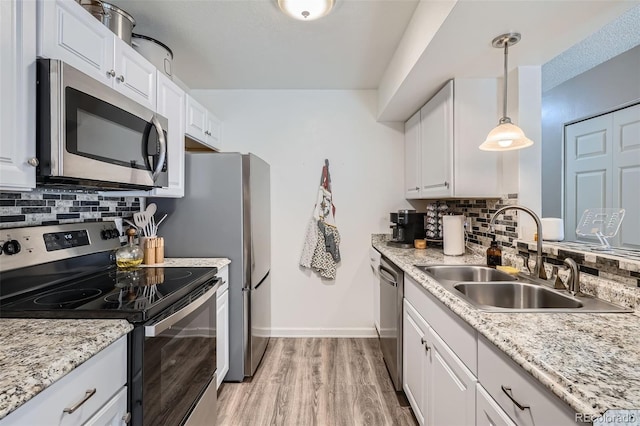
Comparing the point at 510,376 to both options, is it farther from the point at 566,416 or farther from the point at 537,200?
the point at 537,200

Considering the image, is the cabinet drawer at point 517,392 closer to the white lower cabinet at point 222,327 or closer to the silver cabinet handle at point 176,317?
the silver cabinet handle at point 176,317

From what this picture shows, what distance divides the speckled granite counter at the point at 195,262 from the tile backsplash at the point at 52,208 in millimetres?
467

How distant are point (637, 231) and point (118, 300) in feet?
10.5

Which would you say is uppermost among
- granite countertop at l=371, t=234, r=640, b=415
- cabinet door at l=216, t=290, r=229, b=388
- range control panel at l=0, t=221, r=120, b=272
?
range control panel at l=0, t=221, r=120, b=272

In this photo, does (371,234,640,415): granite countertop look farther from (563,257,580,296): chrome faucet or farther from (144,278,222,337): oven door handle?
(144,278,222,337): oven door handle

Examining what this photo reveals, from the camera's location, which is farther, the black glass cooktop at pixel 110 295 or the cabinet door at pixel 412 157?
the cabinet door at pixel 412 157

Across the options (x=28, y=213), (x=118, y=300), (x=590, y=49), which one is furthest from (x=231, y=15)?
(x=590, y=49)

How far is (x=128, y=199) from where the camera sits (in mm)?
2139

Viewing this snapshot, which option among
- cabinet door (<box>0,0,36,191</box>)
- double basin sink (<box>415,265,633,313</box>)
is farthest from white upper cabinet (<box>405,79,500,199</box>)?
cabinet door (<box>0,0,36,191</box>)

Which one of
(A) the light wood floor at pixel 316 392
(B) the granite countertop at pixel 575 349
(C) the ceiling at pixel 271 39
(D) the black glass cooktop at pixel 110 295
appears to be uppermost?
(C) the ceiling at pixel 271 39

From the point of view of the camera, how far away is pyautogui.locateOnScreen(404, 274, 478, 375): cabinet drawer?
3.45 feet

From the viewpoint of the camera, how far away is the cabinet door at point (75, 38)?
107 centimetres

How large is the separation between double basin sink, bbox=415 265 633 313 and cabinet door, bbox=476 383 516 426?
27cm

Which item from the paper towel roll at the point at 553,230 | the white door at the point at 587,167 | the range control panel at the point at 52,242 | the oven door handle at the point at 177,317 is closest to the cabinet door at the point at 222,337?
the oven door handle at the point at 177,317
